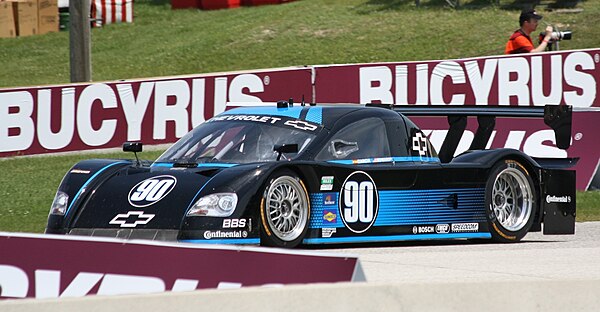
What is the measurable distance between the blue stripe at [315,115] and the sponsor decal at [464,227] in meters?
1.34

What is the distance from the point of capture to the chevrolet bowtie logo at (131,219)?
8641mm

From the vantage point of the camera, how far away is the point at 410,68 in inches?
727

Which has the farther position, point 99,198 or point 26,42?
point 26,42

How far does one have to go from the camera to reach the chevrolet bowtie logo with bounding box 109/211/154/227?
8.64 meters

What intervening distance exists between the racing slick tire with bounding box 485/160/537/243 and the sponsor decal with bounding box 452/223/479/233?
0.13m

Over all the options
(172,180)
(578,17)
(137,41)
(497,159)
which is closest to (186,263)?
(172,180)

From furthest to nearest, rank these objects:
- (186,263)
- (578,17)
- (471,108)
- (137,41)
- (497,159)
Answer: (137,41), (578,17), (471,108), (497,159), (186,263)

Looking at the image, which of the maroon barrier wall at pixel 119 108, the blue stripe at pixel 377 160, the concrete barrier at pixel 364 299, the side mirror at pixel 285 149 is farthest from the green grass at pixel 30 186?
the concrete barrier at pixel 364 299

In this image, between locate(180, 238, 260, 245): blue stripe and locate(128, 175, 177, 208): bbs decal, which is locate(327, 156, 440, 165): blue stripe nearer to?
locate(180, 238, 260, 245): blue stripe

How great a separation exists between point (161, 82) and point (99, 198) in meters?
8.99

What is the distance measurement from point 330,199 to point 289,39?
68.1ft

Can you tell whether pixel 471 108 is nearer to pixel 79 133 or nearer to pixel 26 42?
pixel 79 133

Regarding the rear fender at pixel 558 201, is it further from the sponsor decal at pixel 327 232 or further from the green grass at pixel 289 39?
the green grass at pixel 289 39

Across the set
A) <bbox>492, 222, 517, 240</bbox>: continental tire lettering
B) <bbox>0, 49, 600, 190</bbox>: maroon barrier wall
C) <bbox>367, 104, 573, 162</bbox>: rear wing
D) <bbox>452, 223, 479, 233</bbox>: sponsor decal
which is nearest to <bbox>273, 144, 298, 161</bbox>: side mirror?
<bbox>452, 223, 479, 233</bbox>: sponsor decal
